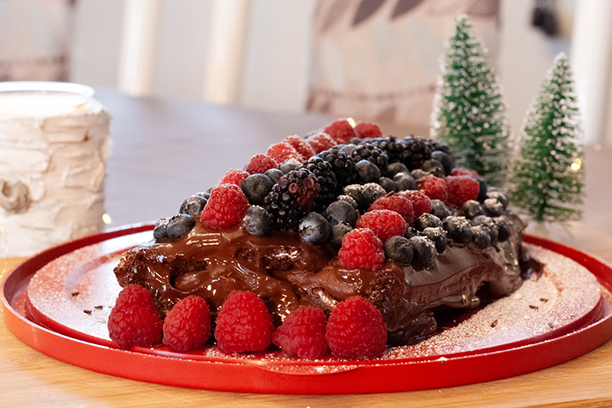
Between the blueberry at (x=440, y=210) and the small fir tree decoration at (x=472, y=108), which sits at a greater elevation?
the small fir tree decoration at (x=472, y=108)

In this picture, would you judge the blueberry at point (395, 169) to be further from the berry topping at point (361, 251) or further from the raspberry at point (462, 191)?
the berry topping at point (361, 251)

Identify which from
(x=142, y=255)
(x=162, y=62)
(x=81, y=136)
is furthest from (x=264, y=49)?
(x=142, y=255)

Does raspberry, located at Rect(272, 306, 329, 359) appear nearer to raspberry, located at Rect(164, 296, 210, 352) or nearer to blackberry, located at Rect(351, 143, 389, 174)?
raspberry, located at Rect(164, 296, 210, 352)

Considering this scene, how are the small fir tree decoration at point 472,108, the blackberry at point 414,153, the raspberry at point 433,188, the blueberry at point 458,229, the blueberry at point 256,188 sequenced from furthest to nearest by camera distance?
the small fir tree decoration at point 472,108 → the blackberry at point 414,153 → the raspberry at point 433,188 → the blueberry at point 458,229 → the blueberry at point 256,188

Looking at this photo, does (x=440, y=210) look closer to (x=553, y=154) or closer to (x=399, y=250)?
(x=399, y=250)

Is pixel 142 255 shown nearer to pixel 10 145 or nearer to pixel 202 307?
pixel 202 307

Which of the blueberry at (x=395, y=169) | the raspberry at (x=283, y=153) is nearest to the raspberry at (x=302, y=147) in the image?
the raspberry at (x=283, y=153)
